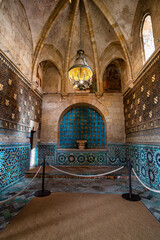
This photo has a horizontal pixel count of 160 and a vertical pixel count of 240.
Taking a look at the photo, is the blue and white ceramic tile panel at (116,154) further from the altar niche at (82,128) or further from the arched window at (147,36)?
the arched window at (147,36)

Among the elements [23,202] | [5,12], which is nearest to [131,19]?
[5,12]

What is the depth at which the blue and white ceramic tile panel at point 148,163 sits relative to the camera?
4373 mm

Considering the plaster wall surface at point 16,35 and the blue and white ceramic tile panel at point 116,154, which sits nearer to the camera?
the plaster wall surface at point 16,35

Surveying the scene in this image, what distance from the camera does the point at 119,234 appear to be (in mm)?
2205

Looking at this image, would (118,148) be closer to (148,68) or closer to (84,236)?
(148,68)

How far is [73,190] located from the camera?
4262 millimetres

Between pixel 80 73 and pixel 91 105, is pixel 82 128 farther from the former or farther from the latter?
pixel 80 73

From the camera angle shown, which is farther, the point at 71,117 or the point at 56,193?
the point at 71,117

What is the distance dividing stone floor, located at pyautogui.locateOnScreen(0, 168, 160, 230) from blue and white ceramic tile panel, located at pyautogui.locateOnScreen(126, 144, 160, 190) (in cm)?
44

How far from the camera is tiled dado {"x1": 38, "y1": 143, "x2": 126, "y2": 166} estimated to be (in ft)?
25.1

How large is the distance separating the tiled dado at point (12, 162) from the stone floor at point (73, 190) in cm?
31

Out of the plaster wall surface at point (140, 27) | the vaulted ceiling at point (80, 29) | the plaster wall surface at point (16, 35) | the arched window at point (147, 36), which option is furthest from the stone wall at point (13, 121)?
the arched window at point (147, 36)

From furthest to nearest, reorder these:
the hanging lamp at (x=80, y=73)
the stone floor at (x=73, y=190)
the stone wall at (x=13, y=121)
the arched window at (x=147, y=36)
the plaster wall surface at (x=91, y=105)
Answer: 1. the plaster wall surface at (x=91, y=105)
2. the arched window at (x=147, y=36)
3. the stone wall at (x=13, y=121)
4. the hanging lamp at (x=80, y=73)
5. the stone floor at (x=73, y=190)

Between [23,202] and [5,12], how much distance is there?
6.48 metres
